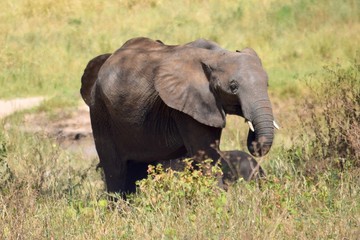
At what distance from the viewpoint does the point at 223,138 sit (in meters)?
14.2

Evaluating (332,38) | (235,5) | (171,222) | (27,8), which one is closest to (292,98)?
(332,38)

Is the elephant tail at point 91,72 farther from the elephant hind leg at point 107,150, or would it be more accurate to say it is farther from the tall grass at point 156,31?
the tall grass at point 156,31

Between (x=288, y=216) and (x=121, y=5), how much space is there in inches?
625

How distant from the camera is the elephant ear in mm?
9352

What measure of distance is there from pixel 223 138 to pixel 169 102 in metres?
4.74

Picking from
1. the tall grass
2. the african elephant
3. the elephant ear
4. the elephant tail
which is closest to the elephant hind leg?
the african elephant

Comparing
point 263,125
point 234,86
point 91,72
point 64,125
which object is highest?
point 234,86

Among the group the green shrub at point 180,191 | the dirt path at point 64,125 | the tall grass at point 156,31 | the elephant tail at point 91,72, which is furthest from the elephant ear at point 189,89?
the tall grass at point 156,31

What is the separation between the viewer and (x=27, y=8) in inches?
904

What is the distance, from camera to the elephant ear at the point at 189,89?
9352mm

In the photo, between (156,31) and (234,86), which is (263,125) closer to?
(234,86)

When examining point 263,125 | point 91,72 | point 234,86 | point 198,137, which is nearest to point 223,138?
point 91,72

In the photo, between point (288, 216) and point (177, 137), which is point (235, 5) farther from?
point (288, 216)

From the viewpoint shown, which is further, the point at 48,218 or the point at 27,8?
the point at 27,8
